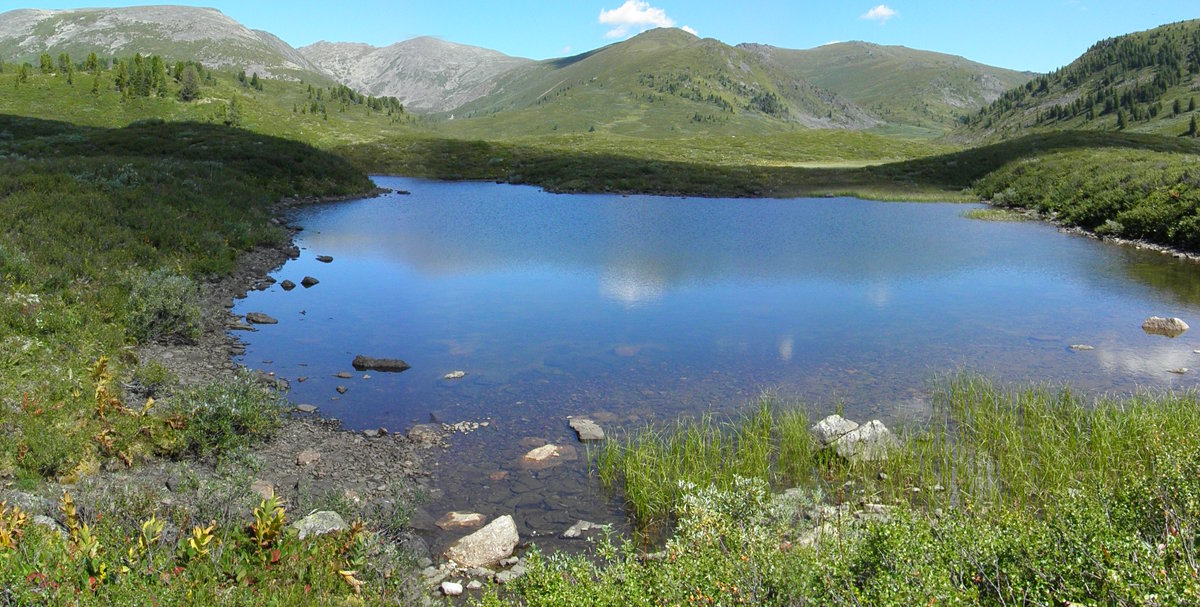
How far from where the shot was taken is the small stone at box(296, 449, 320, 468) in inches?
468

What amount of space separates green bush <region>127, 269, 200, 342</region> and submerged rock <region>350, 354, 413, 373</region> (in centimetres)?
447

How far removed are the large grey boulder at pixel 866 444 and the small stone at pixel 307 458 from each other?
8.80 meters

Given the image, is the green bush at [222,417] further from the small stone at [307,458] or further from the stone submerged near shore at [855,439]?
the stone submerged near shore at [855,439]

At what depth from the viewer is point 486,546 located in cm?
948

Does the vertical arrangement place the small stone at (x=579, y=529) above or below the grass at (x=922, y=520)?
below

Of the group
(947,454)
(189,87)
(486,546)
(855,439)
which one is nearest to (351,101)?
(189,87)

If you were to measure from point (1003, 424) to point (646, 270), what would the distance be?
19.4 metres

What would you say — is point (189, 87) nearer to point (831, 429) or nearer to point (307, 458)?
point (307, 458)

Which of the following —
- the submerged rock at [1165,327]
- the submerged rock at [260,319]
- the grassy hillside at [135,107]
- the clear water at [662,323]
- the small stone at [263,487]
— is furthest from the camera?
the grassy hillside at [135,107]

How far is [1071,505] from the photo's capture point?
7.16 meters

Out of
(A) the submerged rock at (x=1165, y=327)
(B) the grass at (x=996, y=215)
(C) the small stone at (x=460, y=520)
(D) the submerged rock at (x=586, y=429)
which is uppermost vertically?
(B) the grass at (x=996, y=215)

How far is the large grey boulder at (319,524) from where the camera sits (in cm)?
866

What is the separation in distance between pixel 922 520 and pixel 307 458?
31.0 ft

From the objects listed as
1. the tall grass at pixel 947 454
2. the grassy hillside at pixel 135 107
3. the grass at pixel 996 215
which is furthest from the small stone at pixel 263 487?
the grassy hillside at pixel 135 107
